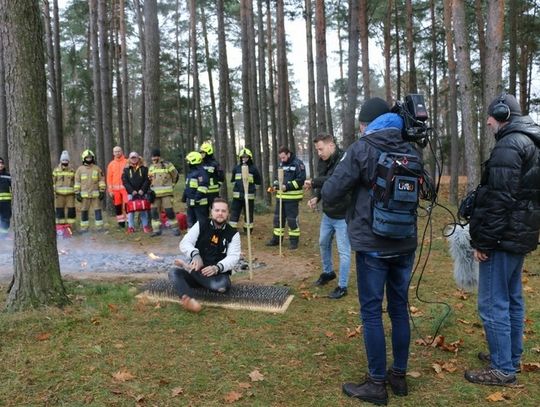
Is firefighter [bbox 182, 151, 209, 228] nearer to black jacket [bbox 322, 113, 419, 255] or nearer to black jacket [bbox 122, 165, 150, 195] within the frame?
black jacket [bbox 122, 165, 150, 195]

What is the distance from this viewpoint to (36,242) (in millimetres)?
5133

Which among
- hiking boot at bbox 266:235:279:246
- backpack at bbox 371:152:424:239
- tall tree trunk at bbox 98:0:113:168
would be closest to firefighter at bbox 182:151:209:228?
hiking boot at bbox 266:235:279:246

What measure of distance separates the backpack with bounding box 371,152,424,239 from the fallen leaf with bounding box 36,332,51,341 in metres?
3.38

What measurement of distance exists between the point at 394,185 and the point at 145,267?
19.0ft

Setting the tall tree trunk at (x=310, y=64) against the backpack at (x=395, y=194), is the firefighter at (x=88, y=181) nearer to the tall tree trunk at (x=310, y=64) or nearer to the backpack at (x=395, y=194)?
the tall tree trunk at (x=310, y=64)

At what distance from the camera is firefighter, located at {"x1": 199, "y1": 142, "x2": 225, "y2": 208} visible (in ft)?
34.7

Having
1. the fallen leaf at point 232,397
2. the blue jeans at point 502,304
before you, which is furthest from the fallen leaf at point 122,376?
the blue jeans at point 502,304

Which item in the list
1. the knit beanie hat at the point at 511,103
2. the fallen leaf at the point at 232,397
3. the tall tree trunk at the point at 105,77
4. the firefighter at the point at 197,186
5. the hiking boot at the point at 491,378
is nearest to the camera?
the fallen leaf at the point at 232,397

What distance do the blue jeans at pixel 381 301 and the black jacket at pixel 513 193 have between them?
66 centimetres

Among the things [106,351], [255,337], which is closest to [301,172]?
[255,337]

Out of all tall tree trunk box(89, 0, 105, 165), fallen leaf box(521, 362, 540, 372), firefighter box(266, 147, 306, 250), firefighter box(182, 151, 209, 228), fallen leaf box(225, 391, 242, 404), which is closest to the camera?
fallen leaf box(225, 391, 242, 404)

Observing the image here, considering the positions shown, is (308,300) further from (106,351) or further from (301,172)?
(301,172)

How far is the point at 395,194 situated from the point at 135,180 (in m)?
9.17

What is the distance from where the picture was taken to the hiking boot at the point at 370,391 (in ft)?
11.5
